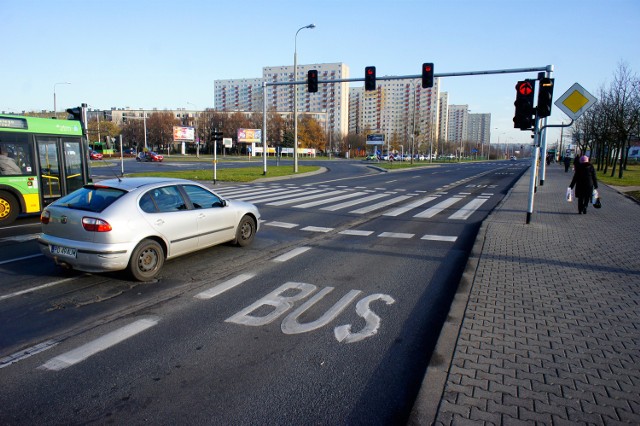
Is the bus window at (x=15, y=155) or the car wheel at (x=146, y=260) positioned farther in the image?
the bus window at (x=15, y=155)

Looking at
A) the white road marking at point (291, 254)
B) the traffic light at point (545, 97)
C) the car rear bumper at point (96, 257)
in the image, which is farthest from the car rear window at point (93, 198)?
the traffic light at point (545, 97)

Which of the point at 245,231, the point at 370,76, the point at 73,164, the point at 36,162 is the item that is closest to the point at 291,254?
the point at 245,231

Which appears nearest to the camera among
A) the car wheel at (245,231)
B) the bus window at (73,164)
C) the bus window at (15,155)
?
the car wheel at (245,231)

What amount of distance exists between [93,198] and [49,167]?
262 inches

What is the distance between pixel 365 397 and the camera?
11.2 feet

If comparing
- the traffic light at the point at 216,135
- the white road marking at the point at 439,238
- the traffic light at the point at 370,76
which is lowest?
the white road marking at the point at 439,238

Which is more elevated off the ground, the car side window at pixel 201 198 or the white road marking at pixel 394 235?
the car side window at pixel 201 198

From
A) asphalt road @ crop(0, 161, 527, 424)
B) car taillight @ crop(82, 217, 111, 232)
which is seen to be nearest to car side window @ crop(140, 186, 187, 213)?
car taillight @ crop(82, 217, 111, 232)

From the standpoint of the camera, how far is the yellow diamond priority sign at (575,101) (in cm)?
995

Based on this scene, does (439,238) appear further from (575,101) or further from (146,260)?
(146,260)

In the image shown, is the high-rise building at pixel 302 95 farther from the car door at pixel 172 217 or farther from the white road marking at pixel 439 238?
the car door at pixel 172 217

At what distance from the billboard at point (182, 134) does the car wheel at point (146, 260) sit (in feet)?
250

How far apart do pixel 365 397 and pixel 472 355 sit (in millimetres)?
1107

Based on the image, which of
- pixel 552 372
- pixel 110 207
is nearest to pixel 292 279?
pixel 110 207
